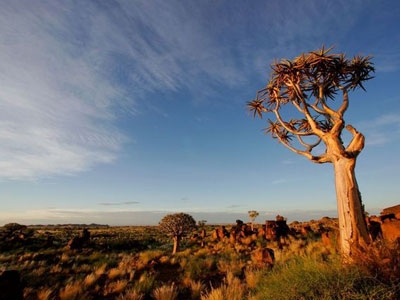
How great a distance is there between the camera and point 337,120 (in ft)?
29.4

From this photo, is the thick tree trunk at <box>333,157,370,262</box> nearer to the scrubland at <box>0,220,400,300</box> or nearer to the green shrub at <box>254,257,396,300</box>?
the scrubland at <box>0,220,400,300</box>

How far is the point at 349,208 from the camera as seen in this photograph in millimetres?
7629

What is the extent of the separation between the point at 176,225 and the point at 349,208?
53.4 ft

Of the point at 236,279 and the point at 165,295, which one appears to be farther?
the point at 236,279

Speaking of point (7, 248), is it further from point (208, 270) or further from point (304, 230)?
point (304, 230)

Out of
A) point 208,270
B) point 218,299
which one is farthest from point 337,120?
point 208,270

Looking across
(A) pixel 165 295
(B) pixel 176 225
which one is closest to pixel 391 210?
(A) pixel 165 295

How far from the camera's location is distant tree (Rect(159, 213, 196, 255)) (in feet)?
72.1

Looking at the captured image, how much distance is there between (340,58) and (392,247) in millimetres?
6458

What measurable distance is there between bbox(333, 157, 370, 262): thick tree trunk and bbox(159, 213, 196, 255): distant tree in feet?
52.0

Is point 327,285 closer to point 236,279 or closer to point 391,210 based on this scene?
point 236,279

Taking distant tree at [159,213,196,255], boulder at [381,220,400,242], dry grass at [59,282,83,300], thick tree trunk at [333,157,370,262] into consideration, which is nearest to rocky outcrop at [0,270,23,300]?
dry grass at [59,282,83,300]

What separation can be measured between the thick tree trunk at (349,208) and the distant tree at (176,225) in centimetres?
1584

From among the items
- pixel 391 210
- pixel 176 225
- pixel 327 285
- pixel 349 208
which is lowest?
pixel 327 285
